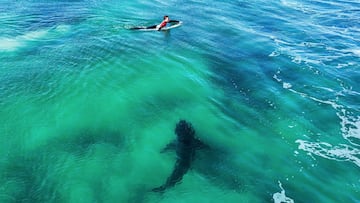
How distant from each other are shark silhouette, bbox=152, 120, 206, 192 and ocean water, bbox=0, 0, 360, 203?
15.9 inches

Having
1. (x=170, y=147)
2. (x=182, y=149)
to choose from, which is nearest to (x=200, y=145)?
(x=182, y=149)

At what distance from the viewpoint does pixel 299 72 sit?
3472 centimetres

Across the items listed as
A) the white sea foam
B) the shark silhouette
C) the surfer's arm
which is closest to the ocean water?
the white sea foam

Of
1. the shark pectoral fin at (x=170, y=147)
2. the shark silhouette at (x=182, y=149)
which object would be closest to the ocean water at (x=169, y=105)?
the shark silhouette at (x=182, y=149)

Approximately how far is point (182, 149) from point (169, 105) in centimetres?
542

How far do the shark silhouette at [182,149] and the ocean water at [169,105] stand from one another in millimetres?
404

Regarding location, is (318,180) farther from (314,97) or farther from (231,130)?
(314,97)

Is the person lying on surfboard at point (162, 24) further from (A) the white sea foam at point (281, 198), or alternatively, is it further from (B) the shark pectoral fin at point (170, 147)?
(A) the white sea foam at point (281, 198)

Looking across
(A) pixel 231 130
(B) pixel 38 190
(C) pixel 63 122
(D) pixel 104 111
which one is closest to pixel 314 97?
(A) pixel 231 130

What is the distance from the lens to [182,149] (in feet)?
80.2

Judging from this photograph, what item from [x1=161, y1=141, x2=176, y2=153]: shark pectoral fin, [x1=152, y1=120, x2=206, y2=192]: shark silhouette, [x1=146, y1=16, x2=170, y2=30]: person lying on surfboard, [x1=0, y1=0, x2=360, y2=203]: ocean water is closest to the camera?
[x1=0, y1=0, x2=360, y2=203]: ocean water

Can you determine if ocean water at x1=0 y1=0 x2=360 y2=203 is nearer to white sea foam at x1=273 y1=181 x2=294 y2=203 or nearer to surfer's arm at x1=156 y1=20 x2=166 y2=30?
white sea foam at x1=273 y1=181 x2=294 y2=203

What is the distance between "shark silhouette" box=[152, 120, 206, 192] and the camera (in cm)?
2234

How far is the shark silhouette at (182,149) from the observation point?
73.3 ft
